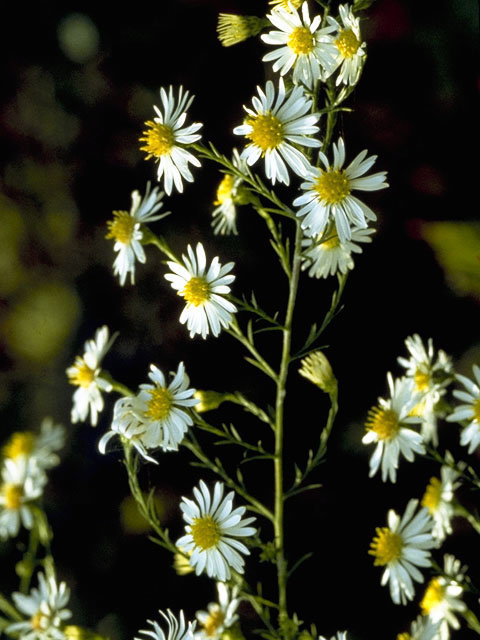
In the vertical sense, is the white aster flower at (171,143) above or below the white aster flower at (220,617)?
above

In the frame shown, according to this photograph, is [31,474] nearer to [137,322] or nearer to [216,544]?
[137,322]

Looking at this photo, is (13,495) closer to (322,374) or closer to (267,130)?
(322,374)

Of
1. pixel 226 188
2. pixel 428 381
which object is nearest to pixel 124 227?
pixel 226 188

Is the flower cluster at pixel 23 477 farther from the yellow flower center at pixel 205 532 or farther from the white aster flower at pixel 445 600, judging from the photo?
the white aster flower at pixel 445 600

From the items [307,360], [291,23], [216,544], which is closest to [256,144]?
[291,23]

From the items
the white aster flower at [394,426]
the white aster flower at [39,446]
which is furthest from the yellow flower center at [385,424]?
the white aster flower at [39,446]

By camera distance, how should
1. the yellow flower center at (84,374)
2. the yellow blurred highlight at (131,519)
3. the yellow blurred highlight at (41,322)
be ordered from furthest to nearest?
the yellow blurred highlight at (41,322) → the yellow blurred highlight at (131,519) → the yellow flower center at (84,374)
